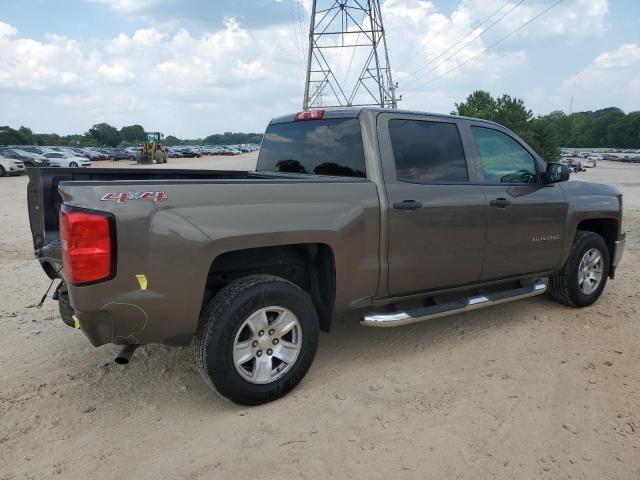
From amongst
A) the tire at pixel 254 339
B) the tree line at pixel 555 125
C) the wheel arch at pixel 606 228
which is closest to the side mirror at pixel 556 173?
the wheel arch at pixel 606 228

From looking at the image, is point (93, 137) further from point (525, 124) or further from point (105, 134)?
point (525, 124)

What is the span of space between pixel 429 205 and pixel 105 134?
146263 mm

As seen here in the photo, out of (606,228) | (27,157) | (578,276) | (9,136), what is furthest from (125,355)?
(9,136)

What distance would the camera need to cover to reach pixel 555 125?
4888 centimetres

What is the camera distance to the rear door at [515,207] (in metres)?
4.31

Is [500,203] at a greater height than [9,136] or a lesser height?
lesser

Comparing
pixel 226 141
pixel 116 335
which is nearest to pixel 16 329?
pixel 116 335

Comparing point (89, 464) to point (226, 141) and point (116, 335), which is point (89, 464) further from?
point (226, 141)

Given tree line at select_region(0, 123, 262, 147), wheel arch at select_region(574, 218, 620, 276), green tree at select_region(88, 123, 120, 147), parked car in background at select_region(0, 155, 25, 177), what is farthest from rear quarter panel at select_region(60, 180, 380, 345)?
green tree at select_region(88, 123, 120, 147)

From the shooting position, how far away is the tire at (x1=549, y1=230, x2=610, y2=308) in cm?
502

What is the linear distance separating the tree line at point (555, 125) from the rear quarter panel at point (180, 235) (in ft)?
84.3

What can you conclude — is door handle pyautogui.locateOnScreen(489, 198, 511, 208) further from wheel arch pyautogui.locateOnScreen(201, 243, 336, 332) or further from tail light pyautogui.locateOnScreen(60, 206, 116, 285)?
tail light pyautogui.locateOnScreen(60, 206, 116, 285)

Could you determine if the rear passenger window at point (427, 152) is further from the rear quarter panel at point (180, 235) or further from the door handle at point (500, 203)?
the rear quarter panel at point (180, 235)

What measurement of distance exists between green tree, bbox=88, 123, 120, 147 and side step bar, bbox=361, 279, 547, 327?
14403cm
